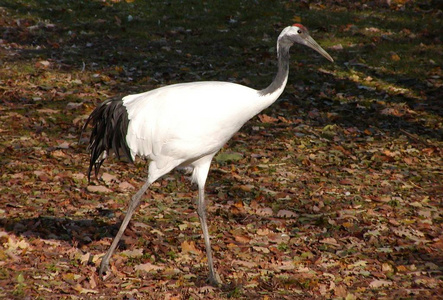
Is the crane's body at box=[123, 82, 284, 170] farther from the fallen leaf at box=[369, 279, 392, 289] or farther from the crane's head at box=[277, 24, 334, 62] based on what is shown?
the fallen leaf at box=[369, 279, 392, 289]

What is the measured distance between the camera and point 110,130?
6047mm

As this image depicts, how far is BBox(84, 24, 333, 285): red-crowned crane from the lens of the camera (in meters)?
5.53

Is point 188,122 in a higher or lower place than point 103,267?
higher

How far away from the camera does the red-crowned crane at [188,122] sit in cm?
553

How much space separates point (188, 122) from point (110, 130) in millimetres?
960

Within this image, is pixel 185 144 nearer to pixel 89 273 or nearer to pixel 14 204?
pixel 89 273

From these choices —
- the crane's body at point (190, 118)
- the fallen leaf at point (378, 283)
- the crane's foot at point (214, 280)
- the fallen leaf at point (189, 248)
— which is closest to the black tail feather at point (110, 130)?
the crane's body at point (190, 118)

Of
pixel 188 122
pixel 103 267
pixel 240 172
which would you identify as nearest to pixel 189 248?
pixel 103 267

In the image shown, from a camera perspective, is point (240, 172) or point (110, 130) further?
point (240, 172)

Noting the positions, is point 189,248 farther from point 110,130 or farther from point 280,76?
point 280,76

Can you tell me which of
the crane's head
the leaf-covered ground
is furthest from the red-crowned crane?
the leaf-covered ground

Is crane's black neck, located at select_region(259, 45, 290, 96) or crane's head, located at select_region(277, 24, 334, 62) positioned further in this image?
crane's head, located at select_region(277, 24, 334, 62)

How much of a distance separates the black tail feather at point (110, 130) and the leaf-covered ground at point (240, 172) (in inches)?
31.9

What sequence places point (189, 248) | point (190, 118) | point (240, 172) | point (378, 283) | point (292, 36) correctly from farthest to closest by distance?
1. point (240, 172)
2. point (189, 248)
3. point (292, 36)
4. point (378, 283)
5. point (190, 118)
